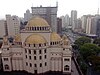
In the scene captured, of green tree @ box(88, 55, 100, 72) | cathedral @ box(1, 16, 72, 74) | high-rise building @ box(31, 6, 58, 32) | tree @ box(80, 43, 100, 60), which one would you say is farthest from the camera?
high-rise building @ box(31, 6, 58, 32)

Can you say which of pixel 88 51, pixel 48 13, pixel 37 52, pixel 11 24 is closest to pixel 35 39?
pixel 37 52

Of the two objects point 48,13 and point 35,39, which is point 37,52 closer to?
point 35,39

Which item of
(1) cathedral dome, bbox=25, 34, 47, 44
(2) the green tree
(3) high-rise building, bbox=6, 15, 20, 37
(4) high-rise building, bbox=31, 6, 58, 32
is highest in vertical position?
(4) high-rise building, bbox=31, 6, 58, 32

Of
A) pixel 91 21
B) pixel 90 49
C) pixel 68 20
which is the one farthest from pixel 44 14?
pixel 68 20

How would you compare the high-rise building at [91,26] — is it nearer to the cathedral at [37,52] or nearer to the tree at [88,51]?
the tree at [88,51]

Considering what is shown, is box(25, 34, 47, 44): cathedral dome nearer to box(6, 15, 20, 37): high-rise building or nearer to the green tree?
the green tree

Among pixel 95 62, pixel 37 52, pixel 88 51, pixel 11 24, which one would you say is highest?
pixel 11 24

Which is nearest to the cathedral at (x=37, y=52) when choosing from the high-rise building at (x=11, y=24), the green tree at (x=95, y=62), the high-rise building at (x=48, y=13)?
the green tree at (x=95, y=62)

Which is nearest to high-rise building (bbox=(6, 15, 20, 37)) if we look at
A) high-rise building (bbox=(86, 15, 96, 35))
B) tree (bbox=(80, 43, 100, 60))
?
tree (bbox=(80, 43, 100, 60))

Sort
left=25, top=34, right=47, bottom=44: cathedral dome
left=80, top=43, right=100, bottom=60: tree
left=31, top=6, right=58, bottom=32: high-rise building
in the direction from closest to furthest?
left=25, top=34, right=47, bottom=44: cathedral dome, left=80, top=43, right=100, bottom=60: tree, left=31, top=6, right=58, bottom=32: high-rise building
